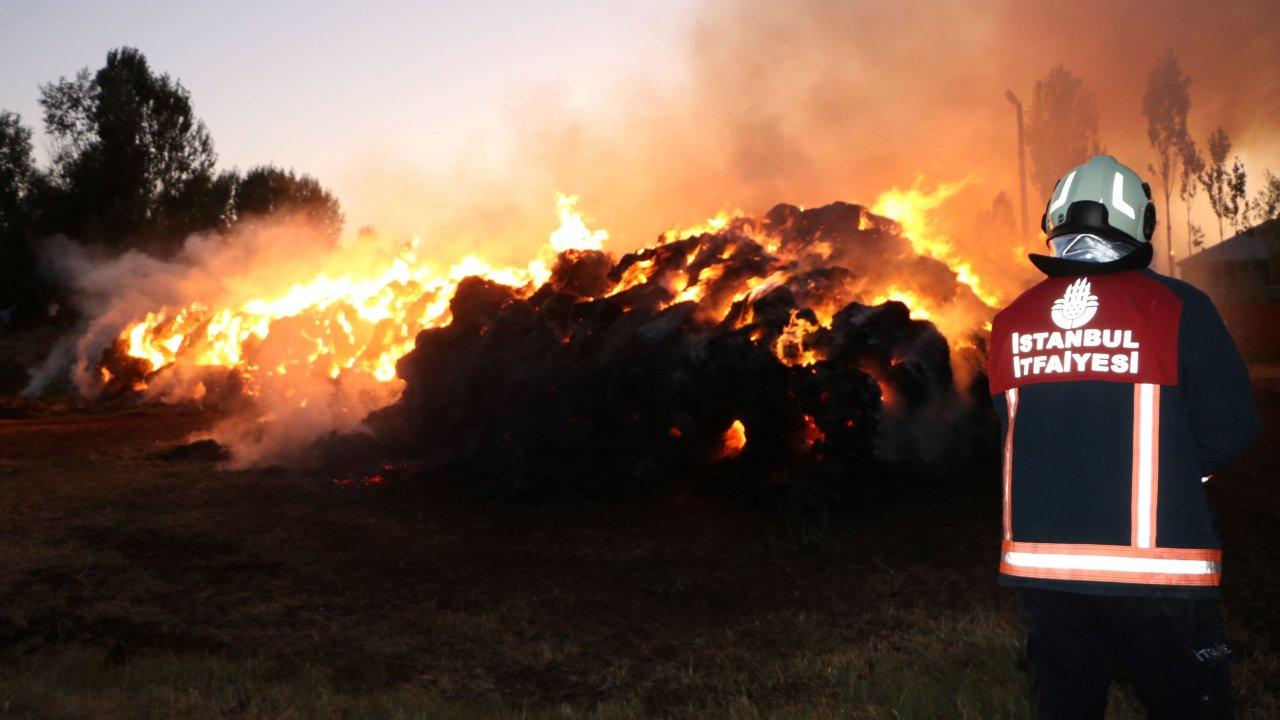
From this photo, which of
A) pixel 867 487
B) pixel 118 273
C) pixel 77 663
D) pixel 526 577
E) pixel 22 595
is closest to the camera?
pixel 77 663

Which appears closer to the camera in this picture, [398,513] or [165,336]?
[398,513]

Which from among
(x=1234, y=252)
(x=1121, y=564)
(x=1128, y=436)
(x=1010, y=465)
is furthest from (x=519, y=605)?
(x=1234, y=252)

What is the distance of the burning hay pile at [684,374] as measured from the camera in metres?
10.9

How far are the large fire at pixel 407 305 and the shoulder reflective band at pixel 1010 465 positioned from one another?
25.3ft

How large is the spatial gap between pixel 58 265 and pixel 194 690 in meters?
39.2

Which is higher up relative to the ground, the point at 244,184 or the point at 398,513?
the point at 244,184

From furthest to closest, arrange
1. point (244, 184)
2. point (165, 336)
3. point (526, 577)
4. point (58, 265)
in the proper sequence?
point (244, 184)
point (58, 265)
point (165, 336)
point (526, 577)

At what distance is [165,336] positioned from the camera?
25.1 metres

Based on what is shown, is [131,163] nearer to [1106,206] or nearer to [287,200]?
[287,200]

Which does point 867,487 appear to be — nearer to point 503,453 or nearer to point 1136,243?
point 503,453

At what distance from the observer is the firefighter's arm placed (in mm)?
2881

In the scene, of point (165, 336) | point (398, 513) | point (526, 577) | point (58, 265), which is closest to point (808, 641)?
point (526, 577)

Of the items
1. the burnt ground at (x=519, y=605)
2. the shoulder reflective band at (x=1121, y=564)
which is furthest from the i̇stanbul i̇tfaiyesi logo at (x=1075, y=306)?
the burnt ground at (x=519, y=605)

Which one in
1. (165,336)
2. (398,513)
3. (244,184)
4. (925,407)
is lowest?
(398,513)
